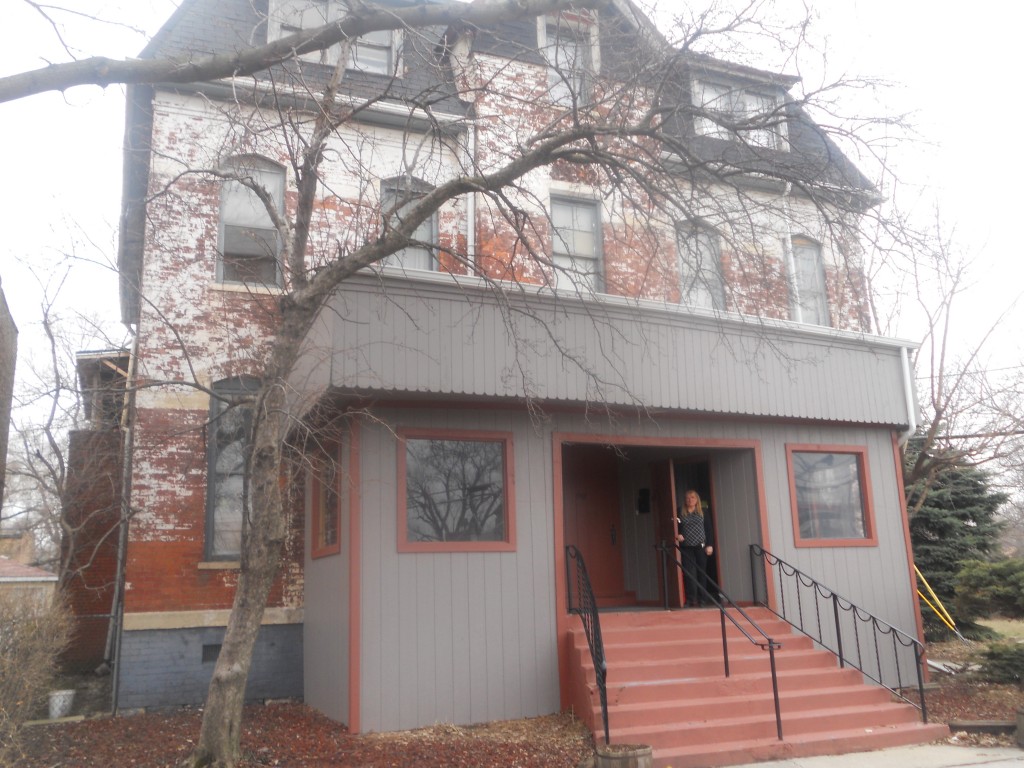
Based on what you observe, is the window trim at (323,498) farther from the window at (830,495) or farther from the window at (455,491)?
the window at (830,495)

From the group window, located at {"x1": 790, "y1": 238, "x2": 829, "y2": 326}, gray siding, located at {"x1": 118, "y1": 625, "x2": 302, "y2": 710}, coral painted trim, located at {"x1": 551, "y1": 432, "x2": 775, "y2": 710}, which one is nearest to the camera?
coral painted trim, located at {"x1": 551, "y1": 432, "x2": 775, "y2": 710}

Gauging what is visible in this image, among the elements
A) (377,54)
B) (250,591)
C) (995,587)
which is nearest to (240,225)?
(377,54)

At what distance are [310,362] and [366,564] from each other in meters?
2.30

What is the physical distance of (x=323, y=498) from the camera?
1100 cm

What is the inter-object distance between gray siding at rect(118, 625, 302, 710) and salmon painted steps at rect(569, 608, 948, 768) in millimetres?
3949

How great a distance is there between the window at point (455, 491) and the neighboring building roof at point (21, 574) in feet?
20.8

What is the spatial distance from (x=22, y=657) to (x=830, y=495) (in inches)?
377

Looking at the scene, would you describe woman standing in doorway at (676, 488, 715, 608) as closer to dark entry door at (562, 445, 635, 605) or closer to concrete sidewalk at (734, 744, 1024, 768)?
dark entry door at (562, 445, 635, 605)

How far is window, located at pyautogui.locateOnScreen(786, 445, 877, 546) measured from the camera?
11992 millimetres

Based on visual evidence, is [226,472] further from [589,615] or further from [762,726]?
[762,726]

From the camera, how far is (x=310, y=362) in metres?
10.1

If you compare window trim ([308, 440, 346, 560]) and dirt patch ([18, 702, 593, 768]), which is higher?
window trim ([308, 440, 346, 560])

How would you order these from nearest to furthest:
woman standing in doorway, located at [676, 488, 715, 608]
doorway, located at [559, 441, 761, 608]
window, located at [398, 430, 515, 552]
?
window, located at [398, 430, 515, 552]
woman standing in doorway, located at [676, 488, 715, 608]
doorway, located at [559, 441, 761, 608]

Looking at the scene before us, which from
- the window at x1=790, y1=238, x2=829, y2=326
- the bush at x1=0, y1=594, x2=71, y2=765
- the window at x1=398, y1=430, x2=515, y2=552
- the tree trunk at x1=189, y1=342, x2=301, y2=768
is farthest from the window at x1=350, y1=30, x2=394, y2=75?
the bush at x1=0, y1=594, x2=71, y2=765
